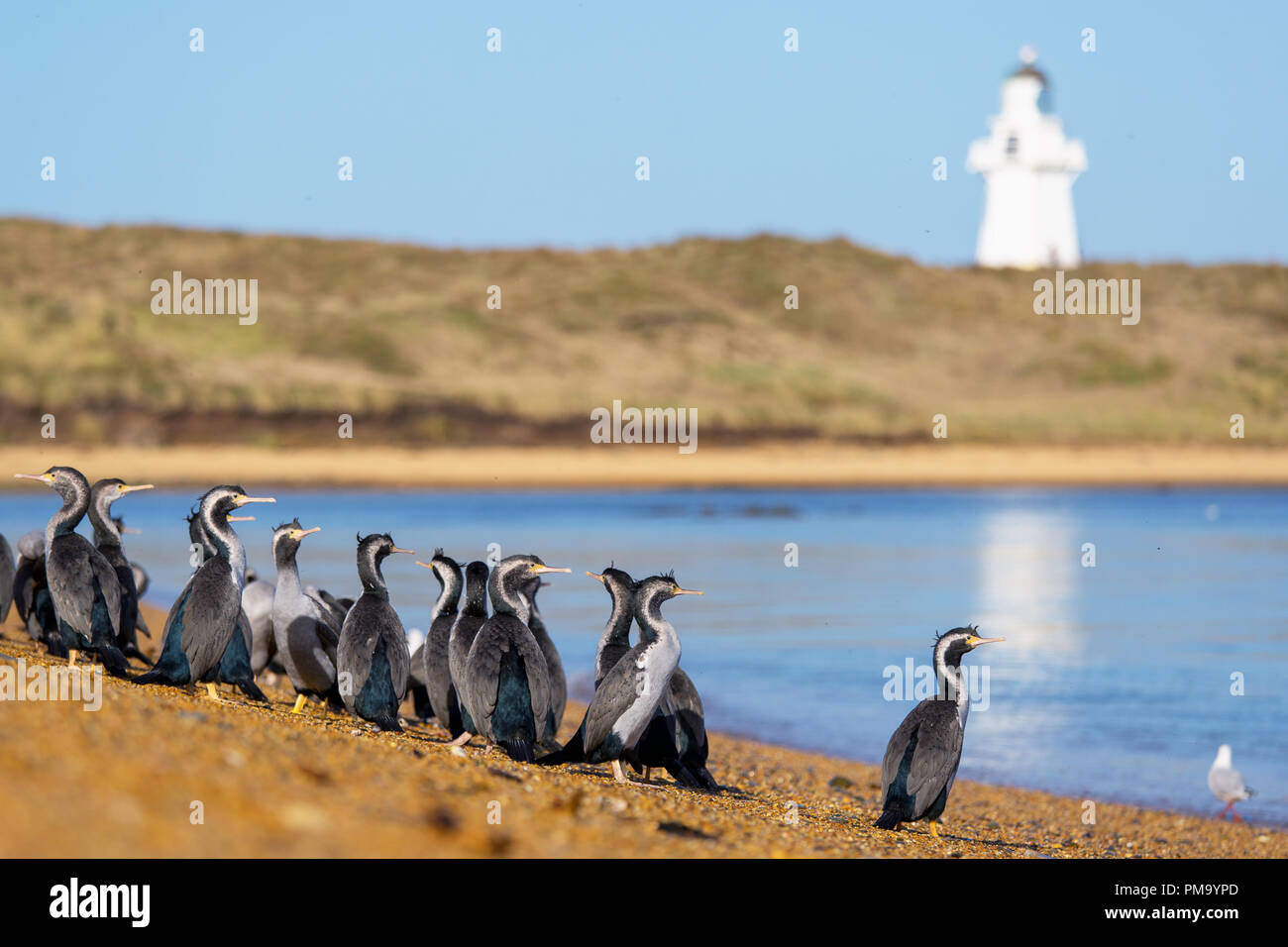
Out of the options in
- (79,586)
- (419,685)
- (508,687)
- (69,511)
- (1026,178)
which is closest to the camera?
(508,687)

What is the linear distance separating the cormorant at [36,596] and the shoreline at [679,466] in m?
27.2

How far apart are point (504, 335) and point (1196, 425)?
28.4 m

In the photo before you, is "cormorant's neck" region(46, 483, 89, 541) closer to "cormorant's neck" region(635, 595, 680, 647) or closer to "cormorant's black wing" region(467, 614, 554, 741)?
"cormorant's black wing" region(467, 614, 554, 741)

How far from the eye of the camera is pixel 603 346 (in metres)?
67.2

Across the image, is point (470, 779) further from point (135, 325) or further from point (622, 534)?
point (135, 325)

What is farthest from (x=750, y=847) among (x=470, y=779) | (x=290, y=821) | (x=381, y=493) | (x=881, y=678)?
(x=381, y=493)

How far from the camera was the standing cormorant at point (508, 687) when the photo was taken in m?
8.75

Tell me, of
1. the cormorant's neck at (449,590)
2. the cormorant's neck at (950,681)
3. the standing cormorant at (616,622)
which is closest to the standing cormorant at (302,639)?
the cormorant's neck at (449,590)

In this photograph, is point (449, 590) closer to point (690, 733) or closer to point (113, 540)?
point (690, 733)

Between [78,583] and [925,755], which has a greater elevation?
[78,583]

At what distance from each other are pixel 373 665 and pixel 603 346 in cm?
5818

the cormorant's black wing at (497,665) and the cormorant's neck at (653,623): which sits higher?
the cormorant's neck at (653,623)

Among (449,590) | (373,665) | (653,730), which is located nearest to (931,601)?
(449,590)

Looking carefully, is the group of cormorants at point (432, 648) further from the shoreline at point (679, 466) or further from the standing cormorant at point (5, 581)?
the shoreline at point (679, 466)
